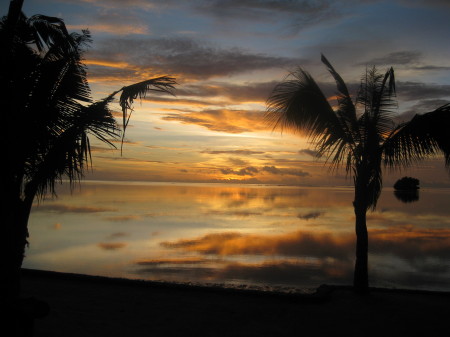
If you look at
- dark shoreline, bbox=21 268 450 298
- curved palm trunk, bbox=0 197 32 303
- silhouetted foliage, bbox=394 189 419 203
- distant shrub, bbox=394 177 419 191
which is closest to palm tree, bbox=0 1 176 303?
curved palm trunk, bbox=0 197 32 303

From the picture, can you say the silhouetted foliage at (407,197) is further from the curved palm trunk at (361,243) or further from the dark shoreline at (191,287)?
the curved palm trunk at (361,243)

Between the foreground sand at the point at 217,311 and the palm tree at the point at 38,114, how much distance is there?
1766 millimetres

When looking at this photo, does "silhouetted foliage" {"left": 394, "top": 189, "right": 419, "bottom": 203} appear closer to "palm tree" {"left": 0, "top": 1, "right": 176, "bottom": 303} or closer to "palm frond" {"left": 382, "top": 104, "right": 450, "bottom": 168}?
"palm frond" {"left": 382, "top": 104, "right": 450, "bottom": 168}

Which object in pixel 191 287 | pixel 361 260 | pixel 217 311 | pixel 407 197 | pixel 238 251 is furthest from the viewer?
pixel 407 197

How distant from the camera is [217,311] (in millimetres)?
6801

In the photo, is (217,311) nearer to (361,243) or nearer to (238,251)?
(361,243)

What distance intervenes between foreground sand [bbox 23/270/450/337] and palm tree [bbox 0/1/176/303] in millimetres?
1766

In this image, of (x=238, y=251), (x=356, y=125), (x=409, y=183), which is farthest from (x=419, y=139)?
(x=409, y=183)

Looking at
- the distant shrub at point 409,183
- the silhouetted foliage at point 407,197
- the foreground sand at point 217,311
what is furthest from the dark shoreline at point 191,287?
the distant shrub at point 409,183

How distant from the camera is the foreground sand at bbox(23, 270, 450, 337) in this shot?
5.94m

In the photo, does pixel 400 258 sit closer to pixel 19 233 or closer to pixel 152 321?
pixel 152 321

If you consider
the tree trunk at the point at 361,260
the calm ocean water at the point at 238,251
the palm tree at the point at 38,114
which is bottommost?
the calm ocean water at the point at 238,251

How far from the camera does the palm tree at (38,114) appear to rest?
173 inches

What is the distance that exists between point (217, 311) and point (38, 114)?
4.48 meters
